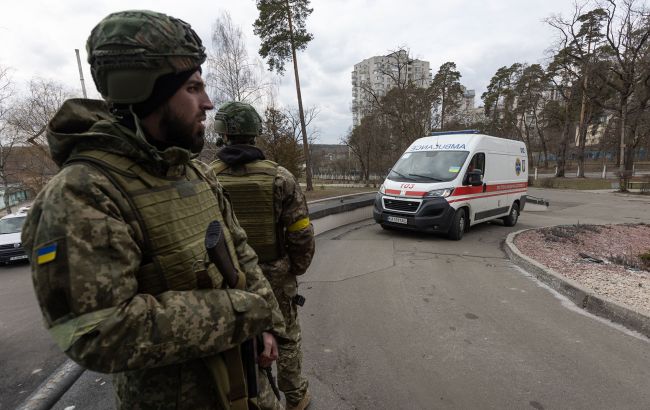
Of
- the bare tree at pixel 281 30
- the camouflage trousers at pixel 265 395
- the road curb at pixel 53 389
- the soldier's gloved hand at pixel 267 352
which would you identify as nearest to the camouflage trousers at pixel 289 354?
the camouflage trousers at pixel 265 395

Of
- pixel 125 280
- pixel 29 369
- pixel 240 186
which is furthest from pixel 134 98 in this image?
pixel 29 369

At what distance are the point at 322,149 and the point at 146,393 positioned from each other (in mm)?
53912

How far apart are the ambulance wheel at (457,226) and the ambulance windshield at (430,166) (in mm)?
865

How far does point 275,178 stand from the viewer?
2.48 meters

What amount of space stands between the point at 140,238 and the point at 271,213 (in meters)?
1.38

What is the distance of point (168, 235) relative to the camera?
1.21m

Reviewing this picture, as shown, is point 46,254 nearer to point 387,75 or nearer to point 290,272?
point 290,272

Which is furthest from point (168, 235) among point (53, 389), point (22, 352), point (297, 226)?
point (22, 352)

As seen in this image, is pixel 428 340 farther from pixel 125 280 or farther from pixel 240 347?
pixel 125 280

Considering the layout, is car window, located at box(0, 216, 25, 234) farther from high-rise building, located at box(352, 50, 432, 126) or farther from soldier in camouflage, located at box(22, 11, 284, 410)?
high-rise building, located at box(352, 50, 432, 126)

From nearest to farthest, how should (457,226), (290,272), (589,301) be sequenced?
1. (290,272)
2. (589,301)
3. (457,226)

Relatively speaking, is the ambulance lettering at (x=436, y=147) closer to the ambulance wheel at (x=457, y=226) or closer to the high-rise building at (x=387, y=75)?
the ambulance wheel at (x=457, y=226)

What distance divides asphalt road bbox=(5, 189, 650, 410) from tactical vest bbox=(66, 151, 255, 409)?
1596 millimetres

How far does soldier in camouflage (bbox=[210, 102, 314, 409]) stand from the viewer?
2461 millimetres
